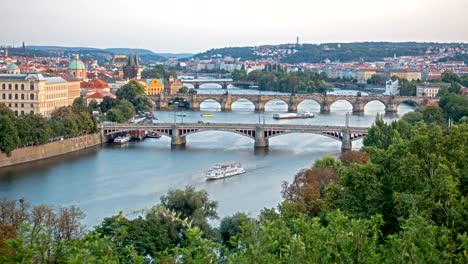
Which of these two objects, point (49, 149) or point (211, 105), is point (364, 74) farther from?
point (49, 149)

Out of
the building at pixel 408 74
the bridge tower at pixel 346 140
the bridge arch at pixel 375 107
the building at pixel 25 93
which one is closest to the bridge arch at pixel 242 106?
the bridge arch at pixel 375 107

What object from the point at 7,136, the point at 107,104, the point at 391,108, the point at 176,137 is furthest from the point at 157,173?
the point at 391,108

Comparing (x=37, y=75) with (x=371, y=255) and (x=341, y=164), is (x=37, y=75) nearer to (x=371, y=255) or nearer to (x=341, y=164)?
(x=341, y=164)

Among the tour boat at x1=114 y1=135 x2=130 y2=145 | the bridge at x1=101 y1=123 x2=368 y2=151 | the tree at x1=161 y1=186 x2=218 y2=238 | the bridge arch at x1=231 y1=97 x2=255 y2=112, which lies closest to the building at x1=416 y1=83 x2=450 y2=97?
the bridge arch at x1=231 y1=97 x2=255 y2=112

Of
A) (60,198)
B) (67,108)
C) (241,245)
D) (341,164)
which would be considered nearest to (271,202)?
(341,164)

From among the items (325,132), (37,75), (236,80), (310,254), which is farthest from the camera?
(236,80)

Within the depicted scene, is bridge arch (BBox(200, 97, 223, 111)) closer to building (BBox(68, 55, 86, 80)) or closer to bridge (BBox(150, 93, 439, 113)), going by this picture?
bridge (BBox(150, 93, 439, 113))
